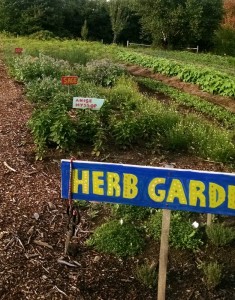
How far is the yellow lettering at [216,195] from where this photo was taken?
2553mm

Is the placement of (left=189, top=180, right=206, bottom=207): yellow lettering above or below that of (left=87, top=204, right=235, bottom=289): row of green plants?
above

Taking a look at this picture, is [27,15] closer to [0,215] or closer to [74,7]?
[74,7]

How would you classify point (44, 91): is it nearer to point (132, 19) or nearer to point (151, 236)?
point (151, 236)

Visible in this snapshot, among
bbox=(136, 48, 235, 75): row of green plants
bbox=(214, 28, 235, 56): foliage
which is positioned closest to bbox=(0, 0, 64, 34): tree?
bbox=(214, 28, 235, 56): foliage

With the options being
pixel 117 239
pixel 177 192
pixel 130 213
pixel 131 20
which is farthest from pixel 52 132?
pixel 131 20

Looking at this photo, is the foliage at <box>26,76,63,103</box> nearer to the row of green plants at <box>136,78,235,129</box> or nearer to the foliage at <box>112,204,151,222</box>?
the row of green plants at <box>136,78,235,129</box>

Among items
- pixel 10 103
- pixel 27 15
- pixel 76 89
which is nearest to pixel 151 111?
pixel 76 89

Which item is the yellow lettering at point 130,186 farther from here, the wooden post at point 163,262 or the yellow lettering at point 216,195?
the yellow lettering at point 216,195

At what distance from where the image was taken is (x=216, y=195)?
2.58 meters

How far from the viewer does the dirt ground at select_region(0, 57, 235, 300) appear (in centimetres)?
303

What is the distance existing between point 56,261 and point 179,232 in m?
0.99

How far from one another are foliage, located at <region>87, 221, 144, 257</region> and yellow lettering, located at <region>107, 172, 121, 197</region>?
84 centimetres

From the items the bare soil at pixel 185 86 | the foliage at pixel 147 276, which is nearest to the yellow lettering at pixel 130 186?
the foliage at pixel 147 276

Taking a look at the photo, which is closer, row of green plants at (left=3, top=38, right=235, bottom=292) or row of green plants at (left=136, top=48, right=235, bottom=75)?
row of green plants at (left=3, top=38, right=235, bottom=292)
